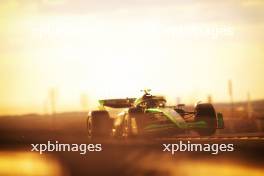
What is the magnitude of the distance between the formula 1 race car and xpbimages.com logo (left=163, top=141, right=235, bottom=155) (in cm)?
201

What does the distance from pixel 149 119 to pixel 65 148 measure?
280cm

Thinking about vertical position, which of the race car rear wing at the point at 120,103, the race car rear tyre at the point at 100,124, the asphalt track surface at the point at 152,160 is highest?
the race car rear wing at the point at 120,103

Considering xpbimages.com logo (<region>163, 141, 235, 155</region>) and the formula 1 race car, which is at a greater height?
the formula 1 race car

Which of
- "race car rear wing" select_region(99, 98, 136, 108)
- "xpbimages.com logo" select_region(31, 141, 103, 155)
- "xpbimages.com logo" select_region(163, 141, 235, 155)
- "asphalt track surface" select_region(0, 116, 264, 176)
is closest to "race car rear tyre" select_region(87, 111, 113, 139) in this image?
"race car rear wing" select_region(99, 98, 136, 108)

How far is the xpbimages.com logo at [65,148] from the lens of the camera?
12.4m

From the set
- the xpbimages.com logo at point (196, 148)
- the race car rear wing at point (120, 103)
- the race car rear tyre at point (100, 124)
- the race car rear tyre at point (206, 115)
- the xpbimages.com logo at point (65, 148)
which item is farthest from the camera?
the race car rear wing at point (120, 103)

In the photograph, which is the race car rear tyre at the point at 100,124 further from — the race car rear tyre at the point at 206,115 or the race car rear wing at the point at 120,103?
the race car rear tyre at the point at 206,115

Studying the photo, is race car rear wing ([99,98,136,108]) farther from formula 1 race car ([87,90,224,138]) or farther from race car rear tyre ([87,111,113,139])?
race car rear tyre ([87,111,113,139])

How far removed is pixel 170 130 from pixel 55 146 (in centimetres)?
333

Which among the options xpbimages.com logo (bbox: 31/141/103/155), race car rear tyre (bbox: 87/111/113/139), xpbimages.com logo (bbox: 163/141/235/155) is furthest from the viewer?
race car rear tyre (bbox: 87/111/113/139)

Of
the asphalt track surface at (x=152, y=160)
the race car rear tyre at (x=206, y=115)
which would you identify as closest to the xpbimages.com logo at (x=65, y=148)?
the asphalt track surface at (x=152, y=160)

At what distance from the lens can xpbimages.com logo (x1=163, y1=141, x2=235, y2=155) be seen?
37.5 ft

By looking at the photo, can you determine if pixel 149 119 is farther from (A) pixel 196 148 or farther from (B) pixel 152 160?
(B) pixel 152 160

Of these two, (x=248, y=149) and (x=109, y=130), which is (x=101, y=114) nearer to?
(x=109, y=130)
